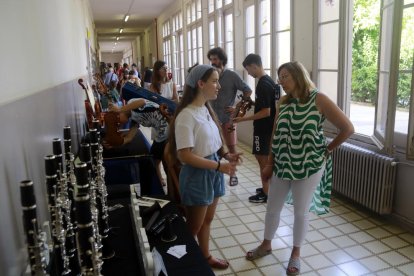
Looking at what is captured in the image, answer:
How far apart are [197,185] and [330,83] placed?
2480 millimetres

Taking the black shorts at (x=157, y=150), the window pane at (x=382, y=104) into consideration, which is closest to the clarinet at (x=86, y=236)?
the black shorts at (x=157, y=150)

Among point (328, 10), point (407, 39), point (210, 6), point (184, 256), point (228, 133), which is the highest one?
point (210, 6)

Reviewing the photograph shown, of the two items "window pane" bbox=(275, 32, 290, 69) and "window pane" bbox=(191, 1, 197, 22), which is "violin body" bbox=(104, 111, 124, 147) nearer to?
"window pane" bbox=(275, 32, 290, 69)

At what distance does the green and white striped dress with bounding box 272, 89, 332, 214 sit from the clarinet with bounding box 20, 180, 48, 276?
1.57 meters

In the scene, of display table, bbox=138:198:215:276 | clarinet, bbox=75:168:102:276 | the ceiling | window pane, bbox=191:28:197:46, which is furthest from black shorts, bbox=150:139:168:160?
the ceiling

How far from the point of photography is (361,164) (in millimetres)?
3199

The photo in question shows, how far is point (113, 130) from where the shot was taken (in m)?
2.78

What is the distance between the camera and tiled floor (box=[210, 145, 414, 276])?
2.43m

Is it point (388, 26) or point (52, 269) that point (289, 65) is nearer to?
point (388, 26)

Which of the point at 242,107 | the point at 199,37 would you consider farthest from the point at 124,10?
the point at 242,107

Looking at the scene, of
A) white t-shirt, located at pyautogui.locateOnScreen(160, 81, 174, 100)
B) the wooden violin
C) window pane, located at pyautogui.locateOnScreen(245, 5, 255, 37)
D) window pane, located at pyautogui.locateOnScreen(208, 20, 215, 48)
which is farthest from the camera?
window pane, located at pyautogui.locateOnScreen(208, 20, 215, 48)

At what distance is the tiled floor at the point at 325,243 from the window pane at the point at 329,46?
1440mm

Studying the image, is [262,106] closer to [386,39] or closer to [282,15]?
[386,39]

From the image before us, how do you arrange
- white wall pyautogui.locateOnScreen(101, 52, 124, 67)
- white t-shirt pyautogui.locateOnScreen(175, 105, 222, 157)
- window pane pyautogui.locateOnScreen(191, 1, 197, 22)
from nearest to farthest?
white t-shirt pyautogui.locateOnScreen(175, 105, 222, 157)
window pane pyautogui.locateOnScreen(191, 1, 197, 22)
white wall pyautogui.locateOnScreen(101, 52, 124, 67)
